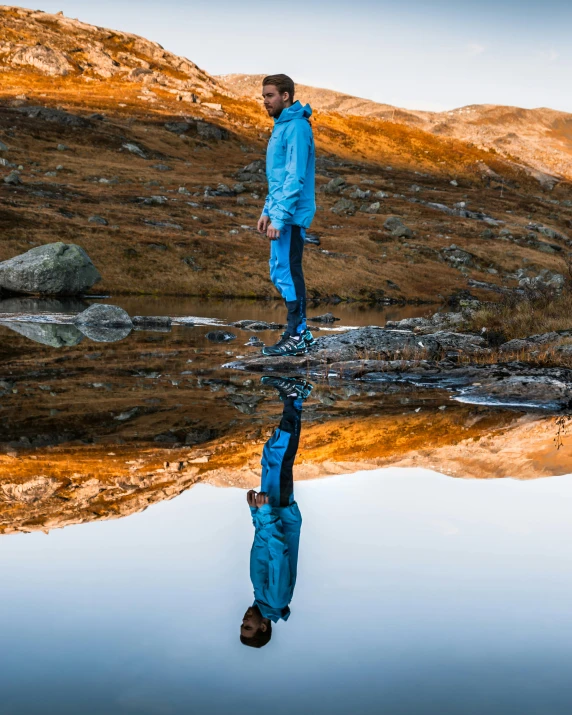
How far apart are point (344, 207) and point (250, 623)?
5920 cm

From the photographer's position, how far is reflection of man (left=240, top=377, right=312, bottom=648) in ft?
8.84

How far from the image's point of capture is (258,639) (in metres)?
2.54

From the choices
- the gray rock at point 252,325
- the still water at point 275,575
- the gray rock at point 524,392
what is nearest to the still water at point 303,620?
the still water at point 275,575

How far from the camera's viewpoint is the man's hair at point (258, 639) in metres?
2.50

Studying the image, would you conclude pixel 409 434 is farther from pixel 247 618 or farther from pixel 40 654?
pixel 40 654

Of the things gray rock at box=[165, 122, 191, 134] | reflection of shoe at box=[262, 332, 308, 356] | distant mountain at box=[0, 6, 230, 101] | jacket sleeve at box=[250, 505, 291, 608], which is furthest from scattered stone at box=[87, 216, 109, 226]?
distant mountain at box=[0, 6, 230, 101]

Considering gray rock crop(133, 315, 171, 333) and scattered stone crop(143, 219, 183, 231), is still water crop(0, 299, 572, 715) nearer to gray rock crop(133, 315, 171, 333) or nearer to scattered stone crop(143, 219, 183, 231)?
gray rock crop(133, 315, 171, 333)

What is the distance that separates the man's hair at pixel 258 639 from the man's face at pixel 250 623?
11mm

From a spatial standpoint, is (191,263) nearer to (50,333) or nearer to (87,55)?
(50,333)

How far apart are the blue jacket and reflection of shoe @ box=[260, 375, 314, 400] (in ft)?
5.76

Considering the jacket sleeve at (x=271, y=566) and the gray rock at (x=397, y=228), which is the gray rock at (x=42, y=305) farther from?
the gray rock at (x=397, y=228)

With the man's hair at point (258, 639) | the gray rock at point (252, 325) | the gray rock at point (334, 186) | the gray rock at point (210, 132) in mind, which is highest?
the gray rock at point (210, 132)

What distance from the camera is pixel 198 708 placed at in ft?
6.89

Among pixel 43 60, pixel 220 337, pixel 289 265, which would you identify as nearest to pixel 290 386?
pixel 289 265
